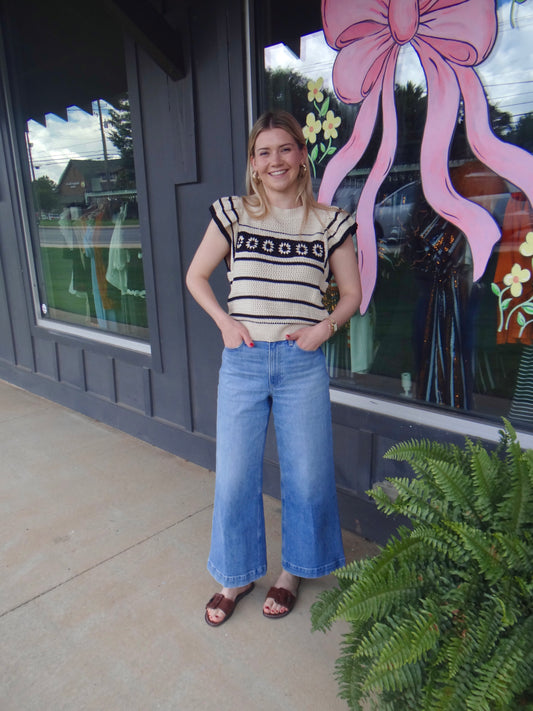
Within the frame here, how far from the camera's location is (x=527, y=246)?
2.04 m

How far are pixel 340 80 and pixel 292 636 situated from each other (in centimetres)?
235

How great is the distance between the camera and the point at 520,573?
1.26m

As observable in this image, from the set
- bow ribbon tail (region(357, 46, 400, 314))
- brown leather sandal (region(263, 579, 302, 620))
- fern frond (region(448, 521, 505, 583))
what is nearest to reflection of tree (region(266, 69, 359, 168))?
bow ribbon tail (region(357, 46, 400, 314))

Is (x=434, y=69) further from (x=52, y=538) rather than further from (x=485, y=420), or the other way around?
(x=52, y=538)

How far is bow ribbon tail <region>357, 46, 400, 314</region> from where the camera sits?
2.31 m

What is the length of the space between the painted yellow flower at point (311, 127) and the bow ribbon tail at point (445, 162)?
55 cm

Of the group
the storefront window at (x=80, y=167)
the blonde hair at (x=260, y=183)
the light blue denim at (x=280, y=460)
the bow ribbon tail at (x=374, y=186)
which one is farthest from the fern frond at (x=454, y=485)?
the storefront window at (x=80, y=167)

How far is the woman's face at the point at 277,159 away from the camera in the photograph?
178 centimetres

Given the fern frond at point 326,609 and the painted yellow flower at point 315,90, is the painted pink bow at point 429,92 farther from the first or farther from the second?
Answer: the fern frond at point 326,609

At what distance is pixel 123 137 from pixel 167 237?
0.82 metres

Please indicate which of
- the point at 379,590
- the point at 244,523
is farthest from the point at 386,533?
the point at 379,590

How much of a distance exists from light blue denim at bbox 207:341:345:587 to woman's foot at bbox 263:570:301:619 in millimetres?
79

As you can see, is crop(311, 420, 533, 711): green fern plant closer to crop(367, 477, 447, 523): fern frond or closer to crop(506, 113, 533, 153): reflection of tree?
crop(367, 477, 447, 523): fern frond

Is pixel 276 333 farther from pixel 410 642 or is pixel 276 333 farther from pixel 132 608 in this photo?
pixel 132 608
